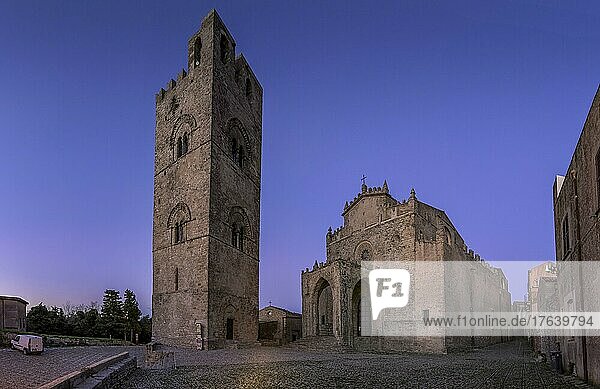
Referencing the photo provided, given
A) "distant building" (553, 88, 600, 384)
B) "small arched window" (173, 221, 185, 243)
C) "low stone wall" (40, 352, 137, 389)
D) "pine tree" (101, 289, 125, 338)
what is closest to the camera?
"low stone wall" (40, 352, 137, 389)

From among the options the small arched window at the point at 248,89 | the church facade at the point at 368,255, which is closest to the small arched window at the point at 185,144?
the small arched window at the point at 248,89

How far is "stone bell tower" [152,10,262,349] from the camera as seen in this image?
23.9 metres

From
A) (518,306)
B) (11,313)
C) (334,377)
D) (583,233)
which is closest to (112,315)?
(11,313)

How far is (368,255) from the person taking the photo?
30.7 m

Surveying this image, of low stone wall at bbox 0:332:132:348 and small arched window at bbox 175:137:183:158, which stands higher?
small arched window at bbox 175:137:183:158

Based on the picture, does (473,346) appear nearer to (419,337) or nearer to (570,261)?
(419,337)

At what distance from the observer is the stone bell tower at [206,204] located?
23922 mm

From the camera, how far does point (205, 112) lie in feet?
82.7

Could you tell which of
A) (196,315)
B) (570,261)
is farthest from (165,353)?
(570,261)

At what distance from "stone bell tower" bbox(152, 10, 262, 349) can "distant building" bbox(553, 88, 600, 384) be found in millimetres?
14844

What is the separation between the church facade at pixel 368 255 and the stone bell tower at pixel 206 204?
3634 millimetres

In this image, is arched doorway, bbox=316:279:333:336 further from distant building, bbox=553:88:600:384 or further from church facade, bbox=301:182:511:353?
distant building, bbox=553:88:600:384

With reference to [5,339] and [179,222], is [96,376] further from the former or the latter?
[179,222]

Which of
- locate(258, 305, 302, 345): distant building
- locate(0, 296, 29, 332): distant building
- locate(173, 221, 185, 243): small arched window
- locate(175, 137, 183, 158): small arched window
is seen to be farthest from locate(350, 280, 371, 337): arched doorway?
locate(0, 296, 29, 332): distant building
